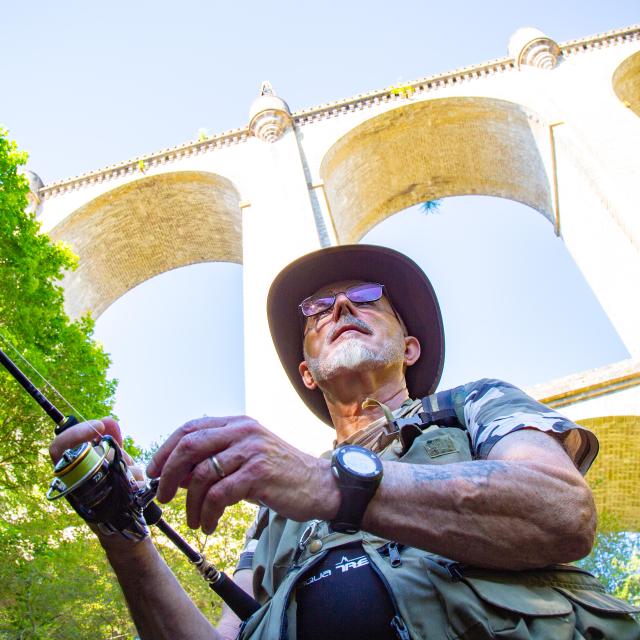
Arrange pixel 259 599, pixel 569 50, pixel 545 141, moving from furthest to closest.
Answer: pixel 569 50 < pixel 545 141 < pixel 259 599

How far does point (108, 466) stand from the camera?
47.4 inches

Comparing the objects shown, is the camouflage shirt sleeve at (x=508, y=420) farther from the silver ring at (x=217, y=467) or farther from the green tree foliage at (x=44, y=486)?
the green tree foliage at (x=44, y=486)

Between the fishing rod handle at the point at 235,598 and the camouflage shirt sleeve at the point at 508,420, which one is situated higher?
the camouflage shirt sleeve at the point at 508,420

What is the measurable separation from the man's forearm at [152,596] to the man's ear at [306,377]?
48.5 inches

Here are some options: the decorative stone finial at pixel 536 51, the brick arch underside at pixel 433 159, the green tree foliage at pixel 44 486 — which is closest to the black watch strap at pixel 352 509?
the green tree foliage at pixel 44 486

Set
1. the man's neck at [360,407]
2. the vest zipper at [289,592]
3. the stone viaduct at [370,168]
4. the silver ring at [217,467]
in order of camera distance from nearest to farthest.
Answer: the silver ring at [217,467]
the vest zipper at [289,592]
the man's neck at [360,407]
the stone viaduct at [370,168]

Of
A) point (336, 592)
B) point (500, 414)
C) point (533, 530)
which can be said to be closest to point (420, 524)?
point (533, 530)

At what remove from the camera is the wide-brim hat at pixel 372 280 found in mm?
2768

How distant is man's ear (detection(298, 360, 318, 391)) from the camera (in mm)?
2770

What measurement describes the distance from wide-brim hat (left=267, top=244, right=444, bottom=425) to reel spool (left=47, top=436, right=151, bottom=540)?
1.55 m

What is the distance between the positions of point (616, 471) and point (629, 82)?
10587mm

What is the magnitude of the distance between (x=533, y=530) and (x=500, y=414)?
345mm

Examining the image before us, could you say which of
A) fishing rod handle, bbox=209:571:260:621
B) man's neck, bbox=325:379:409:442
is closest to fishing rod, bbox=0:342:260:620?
fishing rod handle, bbox=209:571:260:621

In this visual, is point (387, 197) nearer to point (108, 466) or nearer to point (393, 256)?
point (393, 256)
